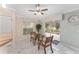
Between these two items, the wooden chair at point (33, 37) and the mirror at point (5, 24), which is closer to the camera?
the mirror at point (5, 24)

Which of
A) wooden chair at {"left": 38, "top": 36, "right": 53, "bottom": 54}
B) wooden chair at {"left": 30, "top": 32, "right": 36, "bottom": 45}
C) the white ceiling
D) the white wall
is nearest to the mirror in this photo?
the white ceiling

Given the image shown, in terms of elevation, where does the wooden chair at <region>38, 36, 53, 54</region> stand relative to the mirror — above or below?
below

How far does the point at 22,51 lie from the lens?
6.40ft

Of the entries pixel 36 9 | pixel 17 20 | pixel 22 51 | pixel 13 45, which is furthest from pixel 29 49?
pixel 36 9

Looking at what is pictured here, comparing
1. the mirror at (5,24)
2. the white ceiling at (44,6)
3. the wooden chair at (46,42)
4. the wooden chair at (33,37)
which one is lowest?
the wooden chair at (46,42)

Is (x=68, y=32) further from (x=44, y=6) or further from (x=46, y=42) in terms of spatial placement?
(x=44, y=6)

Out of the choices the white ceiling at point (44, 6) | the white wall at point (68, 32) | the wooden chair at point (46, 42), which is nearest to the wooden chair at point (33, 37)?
the wooden chair at point (46, 42)

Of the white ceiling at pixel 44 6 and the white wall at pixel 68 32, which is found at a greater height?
the white ceiling at pixel 44 6

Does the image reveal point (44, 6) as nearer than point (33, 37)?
Yes

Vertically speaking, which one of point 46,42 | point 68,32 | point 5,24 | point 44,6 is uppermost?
point 44,6

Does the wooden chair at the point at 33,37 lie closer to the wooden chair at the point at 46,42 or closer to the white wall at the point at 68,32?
the wooden chair at the point at 46,42

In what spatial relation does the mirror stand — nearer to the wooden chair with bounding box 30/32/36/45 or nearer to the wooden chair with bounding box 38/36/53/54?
the wooden chair with bounding box 30/32/36/45

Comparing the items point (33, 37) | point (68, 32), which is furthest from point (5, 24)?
point (68, 32)
